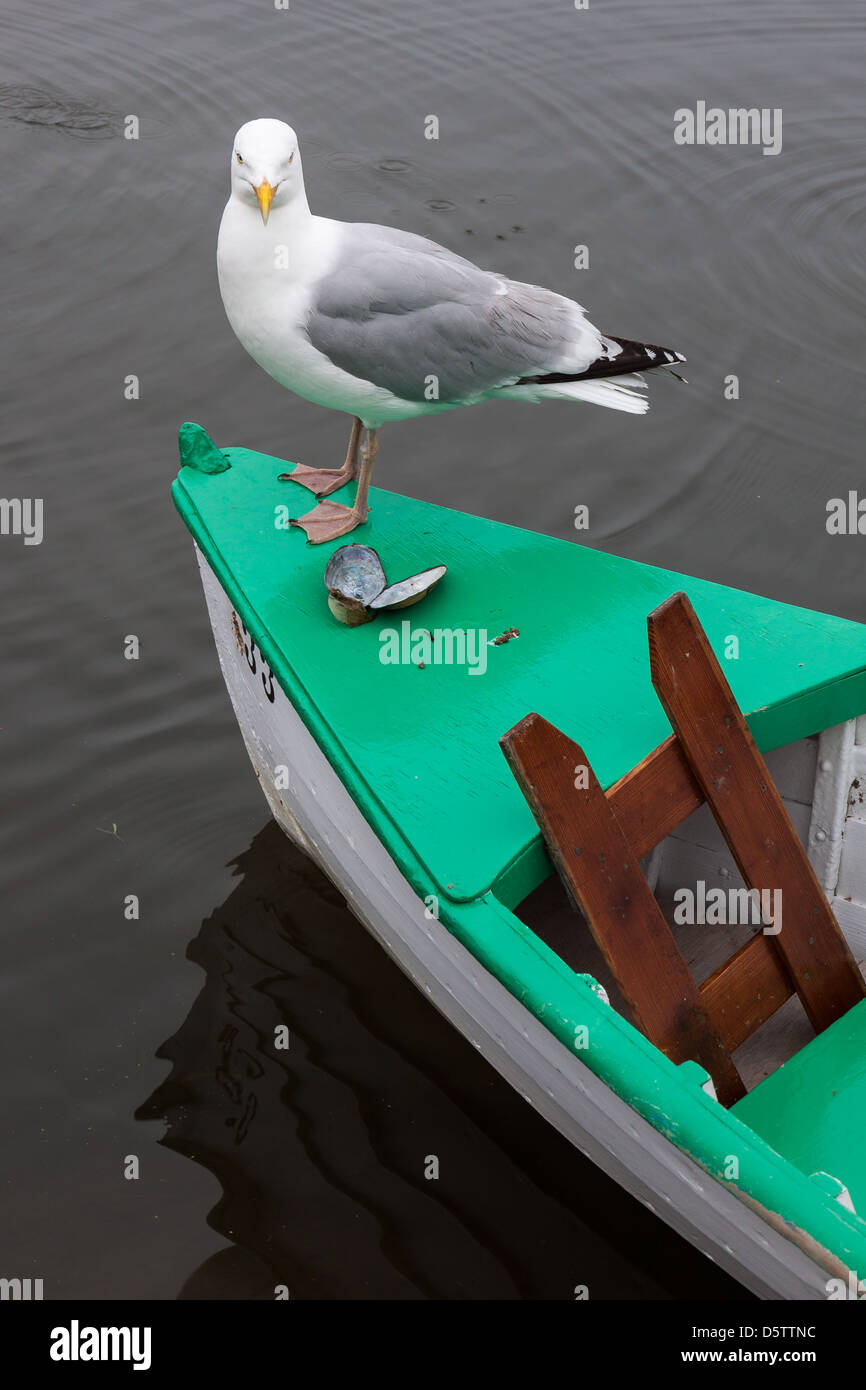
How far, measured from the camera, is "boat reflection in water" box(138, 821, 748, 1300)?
3469mm

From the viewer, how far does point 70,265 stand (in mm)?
7117

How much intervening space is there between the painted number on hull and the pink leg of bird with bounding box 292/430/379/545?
Result: 11.8 inches

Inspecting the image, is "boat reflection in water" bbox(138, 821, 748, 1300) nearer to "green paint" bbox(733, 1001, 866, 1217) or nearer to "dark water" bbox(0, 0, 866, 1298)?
"dark water" bbox(0, 0, 866, 1298)

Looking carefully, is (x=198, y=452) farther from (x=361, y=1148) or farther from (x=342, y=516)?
(x=361, y=1148)

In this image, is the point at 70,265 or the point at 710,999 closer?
the point at 710,999

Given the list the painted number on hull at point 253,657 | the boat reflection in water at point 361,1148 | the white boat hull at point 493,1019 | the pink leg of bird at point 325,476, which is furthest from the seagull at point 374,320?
the boat reflection in water at point 361,1148

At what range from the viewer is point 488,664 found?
3.40m

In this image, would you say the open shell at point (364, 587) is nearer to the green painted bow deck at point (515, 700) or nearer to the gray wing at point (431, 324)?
the green painted bow deck at point (515, 700)

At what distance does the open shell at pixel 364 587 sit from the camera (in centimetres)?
348

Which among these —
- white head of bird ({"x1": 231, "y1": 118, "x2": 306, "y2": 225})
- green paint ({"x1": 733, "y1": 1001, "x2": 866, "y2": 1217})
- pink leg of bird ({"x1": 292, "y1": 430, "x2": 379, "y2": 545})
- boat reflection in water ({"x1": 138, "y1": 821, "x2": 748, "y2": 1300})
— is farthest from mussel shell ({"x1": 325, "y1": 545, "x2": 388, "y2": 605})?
green paint ({"x1": 733, "y1": 1001, "x2": 866, "y2": 1217})

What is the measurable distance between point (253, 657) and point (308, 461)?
2.39 meters

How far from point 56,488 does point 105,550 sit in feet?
1.54
